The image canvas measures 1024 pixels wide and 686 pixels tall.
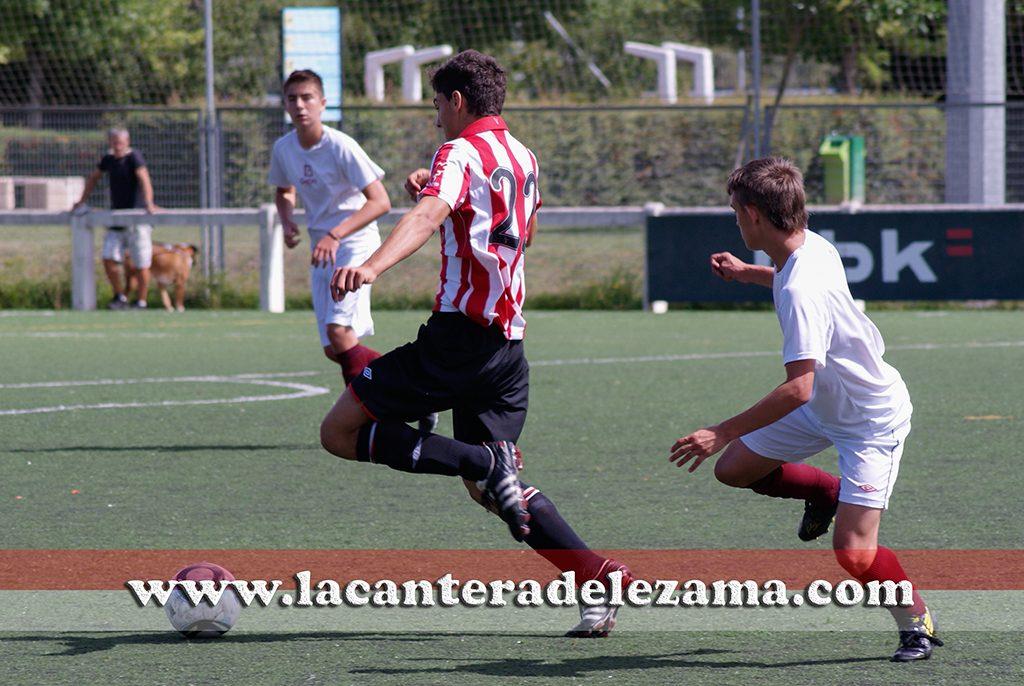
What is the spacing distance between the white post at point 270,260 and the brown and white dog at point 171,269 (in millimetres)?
963

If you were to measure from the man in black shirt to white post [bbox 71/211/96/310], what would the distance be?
22 centimetres

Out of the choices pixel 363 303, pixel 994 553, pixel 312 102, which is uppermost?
pixel 312 102

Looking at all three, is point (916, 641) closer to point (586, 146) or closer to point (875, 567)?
point (875, 567)

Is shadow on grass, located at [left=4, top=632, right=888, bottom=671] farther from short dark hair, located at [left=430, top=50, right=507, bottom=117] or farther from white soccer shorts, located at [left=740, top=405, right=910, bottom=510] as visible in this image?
short dark hair, located at [left=430, top=50, right=507, bottom=117]

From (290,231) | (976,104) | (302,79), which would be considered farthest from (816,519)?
(976,104)

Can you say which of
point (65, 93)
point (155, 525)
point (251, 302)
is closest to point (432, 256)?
point (251, 302)

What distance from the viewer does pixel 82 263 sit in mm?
19906

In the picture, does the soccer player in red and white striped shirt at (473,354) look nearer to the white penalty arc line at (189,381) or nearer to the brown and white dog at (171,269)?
the white penalty arc line at (189,381)

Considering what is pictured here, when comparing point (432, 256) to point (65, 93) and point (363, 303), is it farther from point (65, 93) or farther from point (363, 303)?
point (363, 303)

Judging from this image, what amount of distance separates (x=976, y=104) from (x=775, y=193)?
15.2 metres

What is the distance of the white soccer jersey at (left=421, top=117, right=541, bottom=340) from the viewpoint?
16.3 feet

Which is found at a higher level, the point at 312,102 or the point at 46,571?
the point at 312,102

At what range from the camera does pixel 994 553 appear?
5.95 meters

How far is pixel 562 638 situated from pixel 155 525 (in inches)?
91.8
